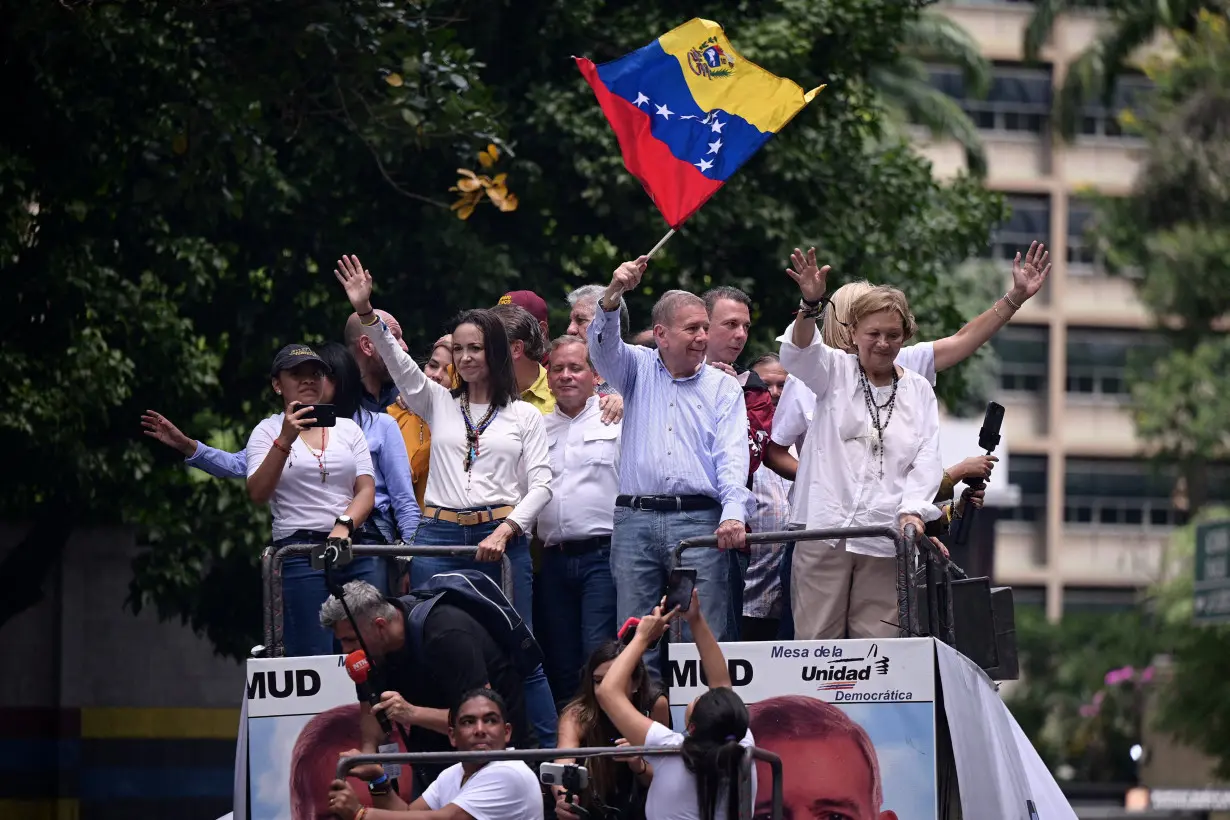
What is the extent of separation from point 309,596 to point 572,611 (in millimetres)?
1126

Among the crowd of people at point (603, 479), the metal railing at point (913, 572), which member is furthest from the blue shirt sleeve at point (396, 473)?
the metal railing at point (913, 572)

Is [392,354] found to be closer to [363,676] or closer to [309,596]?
[309,596]

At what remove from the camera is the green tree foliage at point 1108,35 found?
3594cm

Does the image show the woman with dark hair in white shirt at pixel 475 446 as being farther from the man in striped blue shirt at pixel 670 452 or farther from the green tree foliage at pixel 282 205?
the green tree foliage at pixel 282 205

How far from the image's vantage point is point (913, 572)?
855cm

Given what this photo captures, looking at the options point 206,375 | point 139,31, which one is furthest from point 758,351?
point 139,31

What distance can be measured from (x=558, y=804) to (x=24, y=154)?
9.54 meters

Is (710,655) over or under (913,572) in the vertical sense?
under

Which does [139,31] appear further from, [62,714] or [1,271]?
[62,714]

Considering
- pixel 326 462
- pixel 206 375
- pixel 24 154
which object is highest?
pixel 24 154

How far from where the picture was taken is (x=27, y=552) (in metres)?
18.3

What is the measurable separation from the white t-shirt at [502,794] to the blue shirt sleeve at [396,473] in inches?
83.3

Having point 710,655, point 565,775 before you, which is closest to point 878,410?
point 710,655

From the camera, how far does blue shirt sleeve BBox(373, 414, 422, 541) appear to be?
1008 centimetres
